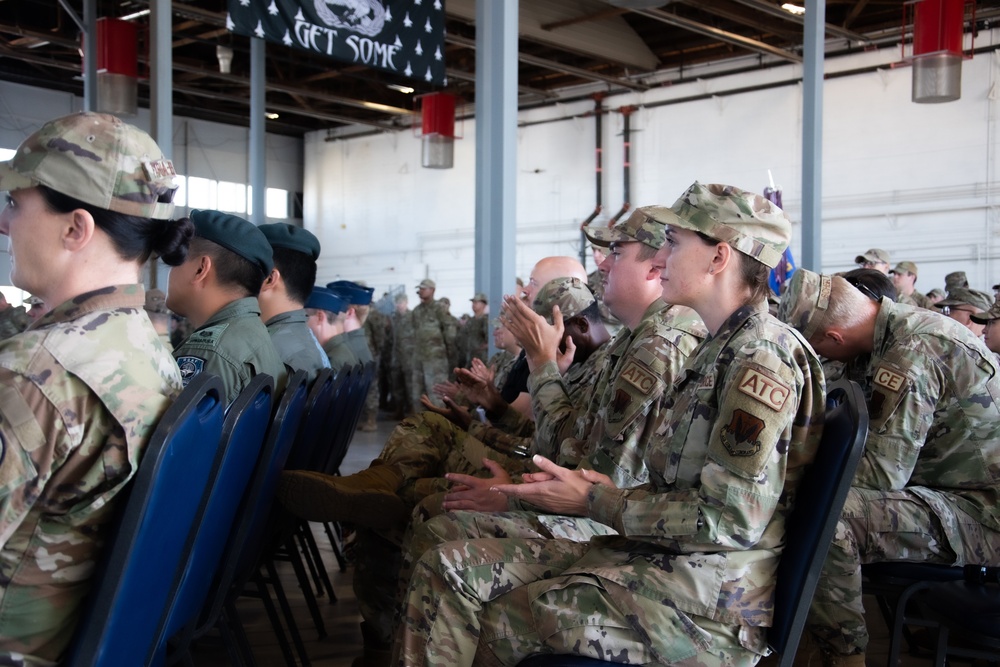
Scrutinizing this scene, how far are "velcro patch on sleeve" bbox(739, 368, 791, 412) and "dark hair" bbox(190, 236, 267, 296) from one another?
5.07 ft

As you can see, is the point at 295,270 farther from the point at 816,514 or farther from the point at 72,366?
the point at 816,514

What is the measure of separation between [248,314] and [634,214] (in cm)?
109

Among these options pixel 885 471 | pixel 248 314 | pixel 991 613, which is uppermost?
pixel 248 314

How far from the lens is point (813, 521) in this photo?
1562 mm

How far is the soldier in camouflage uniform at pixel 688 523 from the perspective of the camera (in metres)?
1.60

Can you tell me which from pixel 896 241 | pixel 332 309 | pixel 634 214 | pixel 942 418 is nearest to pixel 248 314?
pixel 634 214

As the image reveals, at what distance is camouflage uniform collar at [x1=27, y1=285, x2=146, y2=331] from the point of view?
141 centimetres

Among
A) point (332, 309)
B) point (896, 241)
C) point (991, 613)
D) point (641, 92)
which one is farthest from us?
point (641, 92)

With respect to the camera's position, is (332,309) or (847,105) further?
(847,105)

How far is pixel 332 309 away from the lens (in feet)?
17.0

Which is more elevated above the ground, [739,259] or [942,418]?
[739,259]

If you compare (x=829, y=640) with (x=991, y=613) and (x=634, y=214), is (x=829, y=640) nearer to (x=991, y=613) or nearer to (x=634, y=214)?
(x=991, y=613)

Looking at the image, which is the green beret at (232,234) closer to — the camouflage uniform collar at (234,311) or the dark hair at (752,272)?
the camouflage uniform collar at (234,311)

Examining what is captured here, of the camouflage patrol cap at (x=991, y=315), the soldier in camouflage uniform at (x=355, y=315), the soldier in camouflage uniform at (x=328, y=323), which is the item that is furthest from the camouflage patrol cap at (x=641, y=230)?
the soldier in camouflage uniform at (x=355, y=315)
